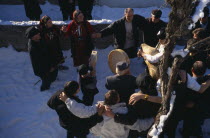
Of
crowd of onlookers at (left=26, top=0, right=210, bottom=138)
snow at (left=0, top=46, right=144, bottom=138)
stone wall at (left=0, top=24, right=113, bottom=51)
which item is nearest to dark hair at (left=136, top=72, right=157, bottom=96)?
crowd of onlookers at (left=26, top=0, right=210, bottom=138)

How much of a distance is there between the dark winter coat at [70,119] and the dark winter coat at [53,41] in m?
2.00

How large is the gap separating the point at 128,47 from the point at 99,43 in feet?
3.57

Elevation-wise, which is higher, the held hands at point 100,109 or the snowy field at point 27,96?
the held hands at point 100,109

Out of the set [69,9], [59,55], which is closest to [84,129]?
[59,55]

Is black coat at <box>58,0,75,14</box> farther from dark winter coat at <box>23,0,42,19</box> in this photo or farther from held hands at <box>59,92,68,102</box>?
held hands at <box>59,92,68,102</box>

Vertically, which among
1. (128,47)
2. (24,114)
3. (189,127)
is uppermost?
(128,47)

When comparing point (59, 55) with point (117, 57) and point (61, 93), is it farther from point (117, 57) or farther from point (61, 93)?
point (61, 93)

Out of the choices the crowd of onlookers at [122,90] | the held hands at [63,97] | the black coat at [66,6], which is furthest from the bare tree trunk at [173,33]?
the black coat at [66,6]

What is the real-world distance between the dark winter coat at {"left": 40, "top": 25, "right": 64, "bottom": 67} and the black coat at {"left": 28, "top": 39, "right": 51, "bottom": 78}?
148 mm

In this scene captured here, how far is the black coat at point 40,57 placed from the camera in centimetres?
583

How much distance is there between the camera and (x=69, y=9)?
339 inches

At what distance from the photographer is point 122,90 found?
4820 millimetres

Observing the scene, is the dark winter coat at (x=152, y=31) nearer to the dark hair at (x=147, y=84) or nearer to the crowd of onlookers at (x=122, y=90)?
the crowd of onlookers at (x=122, y=90)

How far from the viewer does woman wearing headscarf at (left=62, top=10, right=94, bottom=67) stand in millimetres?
6270
